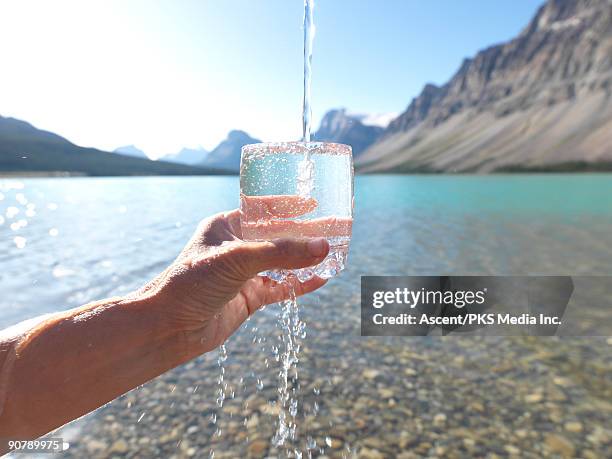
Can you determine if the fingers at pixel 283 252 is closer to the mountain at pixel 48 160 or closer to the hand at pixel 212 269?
the hand at pixel 212 269

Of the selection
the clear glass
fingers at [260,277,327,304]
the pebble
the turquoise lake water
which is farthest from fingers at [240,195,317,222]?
the turquoise lake water

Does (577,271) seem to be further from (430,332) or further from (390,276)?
(430,332)

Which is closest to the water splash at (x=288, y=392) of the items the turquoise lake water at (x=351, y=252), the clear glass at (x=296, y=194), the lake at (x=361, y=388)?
the lake at (x=361, y=388)

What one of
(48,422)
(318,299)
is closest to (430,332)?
(318,299)

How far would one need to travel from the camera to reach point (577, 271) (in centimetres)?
1282

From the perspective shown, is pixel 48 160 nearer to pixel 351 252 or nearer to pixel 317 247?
pixel 351 252

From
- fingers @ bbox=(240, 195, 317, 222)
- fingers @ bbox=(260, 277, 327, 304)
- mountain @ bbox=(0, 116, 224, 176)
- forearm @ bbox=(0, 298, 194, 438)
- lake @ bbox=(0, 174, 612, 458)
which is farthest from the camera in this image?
mountain @ bbox=(0, 116, 224, 176)

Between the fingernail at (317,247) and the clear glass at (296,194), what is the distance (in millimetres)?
154

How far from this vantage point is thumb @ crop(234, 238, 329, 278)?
218 cm

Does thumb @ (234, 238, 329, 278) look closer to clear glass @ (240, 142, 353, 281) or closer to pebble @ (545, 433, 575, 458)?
clear glass @ (240, 142, 353, 281)

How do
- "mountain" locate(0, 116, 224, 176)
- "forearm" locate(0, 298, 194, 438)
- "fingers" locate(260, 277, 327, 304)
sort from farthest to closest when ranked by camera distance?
"mountain" locate(0, 116, 224, 176)
"fingers" locate(260, 277, 327, 304)
"forearm" locate(0, 298, 194, 438)

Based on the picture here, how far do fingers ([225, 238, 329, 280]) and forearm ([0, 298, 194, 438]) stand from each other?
24.5 inches

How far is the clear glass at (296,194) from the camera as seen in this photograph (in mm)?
2352

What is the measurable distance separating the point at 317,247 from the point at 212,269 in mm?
565
